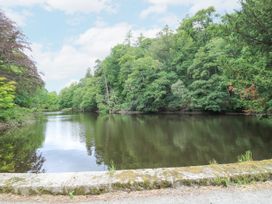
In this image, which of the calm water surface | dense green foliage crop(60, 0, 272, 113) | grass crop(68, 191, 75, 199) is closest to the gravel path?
grass crop(68, 191, 75, 199)

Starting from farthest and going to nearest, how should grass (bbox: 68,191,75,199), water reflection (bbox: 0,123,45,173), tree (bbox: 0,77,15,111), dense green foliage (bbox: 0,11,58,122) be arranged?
dense green foliage (bbox: 0,11,58,122), tree (bbox: 0,77,15,111), water reflection (bbox: 0,123,45,173), grass (bbox: 68,191,75,199)

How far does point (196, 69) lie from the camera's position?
93.0ft

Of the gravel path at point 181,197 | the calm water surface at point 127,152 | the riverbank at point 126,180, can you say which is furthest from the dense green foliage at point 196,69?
the gravel path at point 181,197

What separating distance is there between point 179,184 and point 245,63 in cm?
862

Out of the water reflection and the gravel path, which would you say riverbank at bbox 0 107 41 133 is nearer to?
the water reflection

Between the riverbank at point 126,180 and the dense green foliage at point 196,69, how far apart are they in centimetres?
707

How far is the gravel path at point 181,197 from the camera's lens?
257 centimetres

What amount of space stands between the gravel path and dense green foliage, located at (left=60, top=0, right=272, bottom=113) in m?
7.35

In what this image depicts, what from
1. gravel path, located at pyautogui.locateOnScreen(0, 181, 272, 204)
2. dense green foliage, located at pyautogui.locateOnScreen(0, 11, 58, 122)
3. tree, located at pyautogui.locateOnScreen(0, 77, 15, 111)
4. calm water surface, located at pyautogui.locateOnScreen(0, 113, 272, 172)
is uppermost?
dense green foliage, located at pyautogui.locateOnScreen(0, 11, 58, 122)

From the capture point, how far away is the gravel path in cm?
257

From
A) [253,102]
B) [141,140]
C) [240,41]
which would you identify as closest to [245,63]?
[240,41]

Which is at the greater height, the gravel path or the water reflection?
the gravel path

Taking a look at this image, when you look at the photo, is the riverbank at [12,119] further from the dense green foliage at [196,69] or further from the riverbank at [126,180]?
the dense green foliage at [196,69]

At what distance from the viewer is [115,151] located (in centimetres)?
968
